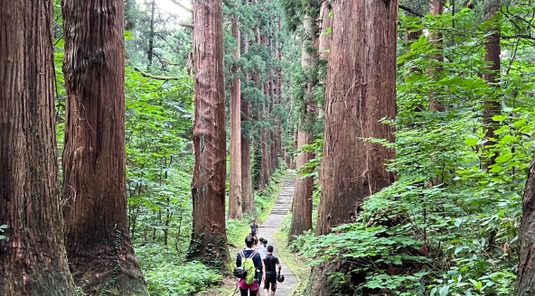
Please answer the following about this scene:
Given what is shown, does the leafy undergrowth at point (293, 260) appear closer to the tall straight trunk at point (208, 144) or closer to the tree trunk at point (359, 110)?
the tall straight trunk at point (208, 144)

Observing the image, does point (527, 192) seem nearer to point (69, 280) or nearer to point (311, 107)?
point (69, 280)

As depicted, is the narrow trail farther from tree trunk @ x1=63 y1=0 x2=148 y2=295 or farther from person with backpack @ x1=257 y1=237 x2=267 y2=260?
tree trunk @ x1=63 y1=0 x2=148 y2=295

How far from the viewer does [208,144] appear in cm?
952

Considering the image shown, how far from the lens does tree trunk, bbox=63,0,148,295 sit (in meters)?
4.88

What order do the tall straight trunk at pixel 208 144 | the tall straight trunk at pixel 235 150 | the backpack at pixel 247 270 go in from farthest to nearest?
the tall straight trunk at pixel 235 150
the tall straight trunk at pixel 208 144
the backpack at pixel 247 270

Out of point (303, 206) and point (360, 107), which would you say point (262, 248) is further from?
point (303, 206)

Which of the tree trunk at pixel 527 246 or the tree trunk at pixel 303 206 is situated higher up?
the tree trunk at pixel 527 246

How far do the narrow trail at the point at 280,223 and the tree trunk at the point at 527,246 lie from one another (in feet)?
20.4

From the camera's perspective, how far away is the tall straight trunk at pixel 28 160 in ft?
9.25

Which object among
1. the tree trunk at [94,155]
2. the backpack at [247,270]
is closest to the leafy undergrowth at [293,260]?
the backpack at [247,270]

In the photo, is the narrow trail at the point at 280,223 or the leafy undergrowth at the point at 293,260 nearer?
the leafy undergrowth at the point at 293,260

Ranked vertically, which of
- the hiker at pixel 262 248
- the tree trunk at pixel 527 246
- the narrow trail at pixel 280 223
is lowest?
the narrow trail at pixel 280 223

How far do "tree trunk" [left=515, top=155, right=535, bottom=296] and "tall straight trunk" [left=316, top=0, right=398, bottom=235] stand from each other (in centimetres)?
299

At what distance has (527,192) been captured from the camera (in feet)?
5.95
